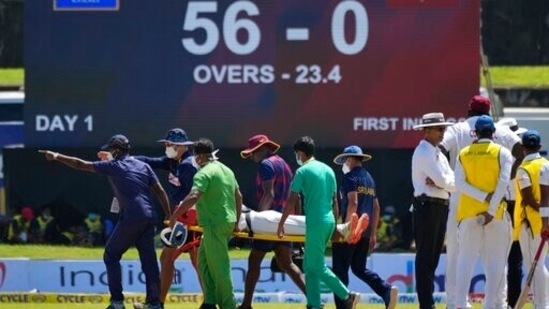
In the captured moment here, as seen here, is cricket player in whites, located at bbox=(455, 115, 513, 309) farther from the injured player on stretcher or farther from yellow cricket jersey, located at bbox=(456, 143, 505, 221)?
the injured player on stretcher

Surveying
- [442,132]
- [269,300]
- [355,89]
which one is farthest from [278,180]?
[355,89]

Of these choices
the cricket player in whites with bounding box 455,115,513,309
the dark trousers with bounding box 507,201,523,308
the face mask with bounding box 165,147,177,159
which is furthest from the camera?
the face mask with bounding box 165,147,177,159

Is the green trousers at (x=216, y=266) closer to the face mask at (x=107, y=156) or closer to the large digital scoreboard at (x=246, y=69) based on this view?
the face mask at (x=107, y=156)

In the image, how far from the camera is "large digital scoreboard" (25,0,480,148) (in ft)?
78.1

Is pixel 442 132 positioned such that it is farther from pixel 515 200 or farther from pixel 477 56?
pixel 477 56

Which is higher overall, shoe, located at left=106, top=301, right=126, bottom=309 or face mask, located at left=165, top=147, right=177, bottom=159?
face mask, located at left=165, top=147, right=177, bottom=159

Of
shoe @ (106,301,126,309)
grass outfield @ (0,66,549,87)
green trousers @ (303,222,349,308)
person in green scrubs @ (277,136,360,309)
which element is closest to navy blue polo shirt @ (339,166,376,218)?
person in green scrubs @ (277,136,360,309)

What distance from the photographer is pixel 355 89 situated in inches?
942

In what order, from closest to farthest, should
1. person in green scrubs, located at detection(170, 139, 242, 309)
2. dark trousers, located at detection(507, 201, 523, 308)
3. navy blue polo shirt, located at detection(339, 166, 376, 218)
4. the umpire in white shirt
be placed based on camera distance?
the umpire in white shirt < person in green scrubs, located at detection(170, 139, 242, 309) < navy blue polo shirt, located at detection(339, 166, 376, 218) < dark trousers, located at detection(507, 201, 523, 308)

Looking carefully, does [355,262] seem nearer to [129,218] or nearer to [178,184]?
[178,184]

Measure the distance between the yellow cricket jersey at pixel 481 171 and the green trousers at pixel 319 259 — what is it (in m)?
1.44

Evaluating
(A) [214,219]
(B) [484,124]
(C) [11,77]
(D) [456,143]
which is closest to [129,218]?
(A) [214,219]

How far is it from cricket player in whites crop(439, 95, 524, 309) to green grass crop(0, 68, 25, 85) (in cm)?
1985

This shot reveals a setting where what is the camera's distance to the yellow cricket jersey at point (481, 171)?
45.8ft
